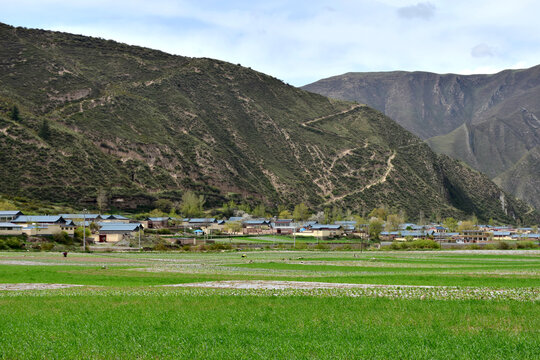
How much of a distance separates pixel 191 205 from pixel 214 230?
1547 centimetres

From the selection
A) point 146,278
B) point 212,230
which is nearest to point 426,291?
point 146,278

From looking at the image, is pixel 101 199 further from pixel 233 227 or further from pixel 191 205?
pixel 233 227

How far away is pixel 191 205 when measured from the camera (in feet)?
520

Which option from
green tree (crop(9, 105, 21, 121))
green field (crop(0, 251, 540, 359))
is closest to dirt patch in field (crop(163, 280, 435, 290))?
green field (crop(0, 251, 540, 359))

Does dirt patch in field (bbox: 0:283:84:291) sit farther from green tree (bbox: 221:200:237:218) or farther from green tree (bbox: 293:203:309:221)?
green tree (bbox: 293:203:309:221)

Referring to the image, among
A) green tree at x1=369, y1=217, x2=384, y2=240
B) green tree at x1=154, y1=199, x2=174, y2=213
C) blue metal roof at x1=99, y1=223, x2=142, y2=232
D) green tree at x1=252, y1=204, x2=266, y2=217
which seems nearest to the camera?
blue metal roof at x1=99, y1=223, x2=142, y2=232

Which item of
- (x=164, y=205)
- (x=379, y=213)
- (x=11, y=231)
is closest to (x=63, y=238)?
(x=11, y=231)

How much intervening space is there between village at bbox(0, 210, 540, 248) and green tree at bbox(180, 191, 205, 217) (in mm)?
6912

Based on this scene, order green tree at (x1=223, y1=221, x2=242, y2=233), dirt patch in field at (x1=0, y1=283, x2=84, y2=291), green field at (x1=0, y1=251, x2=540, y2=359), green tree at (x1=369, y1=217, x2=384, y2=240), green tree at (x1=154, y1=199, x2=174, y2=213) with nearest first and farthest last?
green field at (x1=0, y1=251, x2=540, y2=359) → dirt patch in field at (x1=0, y1=283, x2=84, y2=291) → green tree at (x1=369, y1=217, x2=384, y2=240) → green tree at (x1=223, y1=221, x2=242, y2=233) → green tree at (x1=154, y1=199, x2=174, y2=213)

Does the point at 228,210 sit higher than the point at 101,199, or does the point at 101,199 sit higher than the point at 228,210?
the point at 101,199

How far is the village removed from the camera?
109 metres

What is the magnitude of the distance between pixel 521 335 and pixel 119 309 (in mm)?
15387

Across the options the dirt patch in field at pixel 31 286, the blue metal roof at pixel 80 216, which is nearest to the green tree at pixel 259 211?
the blue metal roof at pixel 80 216

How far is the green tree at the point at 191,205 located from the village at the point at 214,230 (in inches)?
272
